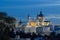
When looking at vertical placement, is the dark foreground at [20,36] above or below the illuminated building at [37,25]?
below

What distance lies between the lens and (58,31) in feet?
5.59

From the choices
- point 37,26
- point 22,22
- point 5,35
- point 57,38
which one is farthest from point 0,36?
point 57,38

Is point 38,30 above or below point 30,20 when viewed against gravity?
below

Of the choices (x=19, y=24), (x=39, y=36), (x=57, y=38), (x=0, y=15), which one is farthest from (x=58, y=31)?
(x=0, y=15)

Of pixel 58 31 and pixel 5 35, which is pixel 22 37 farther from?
pixel 58 31

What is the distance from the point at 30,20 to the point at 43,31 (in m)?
0.22

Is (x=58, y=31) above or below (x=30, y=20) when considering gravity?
below

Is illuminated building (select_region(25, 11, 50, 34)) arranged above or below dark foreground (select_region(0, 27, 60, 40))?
above

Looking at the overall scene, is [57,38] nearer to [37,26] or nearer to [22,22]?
[37,26]

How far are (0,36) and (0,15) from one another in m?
0.27

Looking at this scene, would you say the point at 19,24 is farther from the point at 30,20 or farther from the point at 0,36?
the point at 0,36

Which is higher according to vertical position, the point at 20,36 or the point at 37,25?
the point at 37,25

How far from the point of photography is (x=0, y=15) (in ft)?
5.81

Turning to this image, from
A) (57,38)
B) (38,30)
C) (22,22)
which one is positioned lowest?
(57,38)
